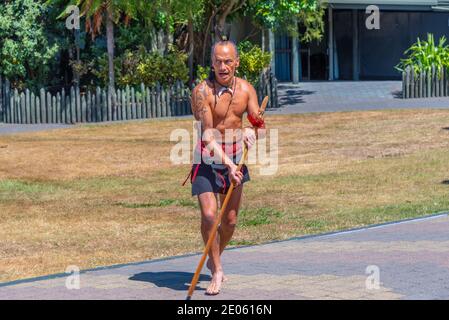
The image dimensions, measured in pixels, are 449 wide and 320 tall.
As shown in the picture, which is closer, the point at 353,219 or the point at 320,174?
the point at 353,219

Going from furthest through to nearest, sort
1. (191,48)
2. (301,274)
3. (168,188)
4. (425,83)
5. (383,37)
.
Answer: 1. (383,37)
2. (425,83)
3. (191,48)
4. (168,188)
5. (301,274)

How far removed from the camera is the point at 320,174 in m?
17.1

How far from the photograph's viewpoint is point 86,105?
26609 mm

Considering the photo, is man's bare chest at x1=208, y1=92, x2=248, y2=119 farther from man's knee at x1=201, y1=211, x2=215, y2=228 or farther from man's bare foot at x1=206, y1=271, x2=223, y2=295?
man's bare foot at x1=206, y1=271, x2=223, y2=295

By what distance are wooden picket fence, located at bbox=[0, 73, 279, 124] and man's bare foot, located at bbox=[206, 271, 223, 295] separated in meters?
18.5

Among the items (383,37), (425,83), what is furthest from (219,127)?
(383,37)

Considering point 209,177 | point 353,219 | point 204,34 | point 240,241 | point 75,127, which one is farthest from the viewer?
point 204,34

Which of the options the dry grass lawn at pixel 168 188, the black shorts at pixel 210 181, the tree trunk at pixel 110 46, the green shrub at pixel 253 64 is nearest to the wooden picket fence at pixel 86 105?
the tree trunk at pixel 110 46

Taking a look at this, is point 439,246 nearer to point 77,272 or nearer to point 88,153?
point 77,272

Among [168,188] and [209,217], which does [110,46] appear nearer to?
[168,188]

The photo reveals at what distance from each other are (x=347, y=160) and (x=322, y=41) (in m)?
19.7

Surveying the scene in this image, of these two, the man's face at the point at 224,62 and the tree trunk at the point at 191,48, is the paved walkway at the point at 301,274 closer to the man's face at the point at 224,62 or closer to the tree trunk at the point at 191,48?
the man's face at the point at 224,62

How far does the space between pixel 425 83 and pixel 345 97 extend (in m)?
2.30

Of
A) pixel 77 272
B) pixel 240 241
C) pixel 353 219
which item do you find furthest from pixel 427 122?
pixel 77 272
